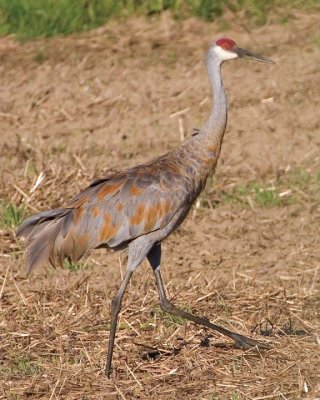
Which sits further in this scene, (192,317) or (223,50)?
(223,50)

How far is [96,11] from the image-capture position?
39.3ft

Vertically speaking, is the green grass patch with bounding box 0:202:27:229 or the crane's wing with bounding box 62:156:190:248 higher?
the crane's wing with bounding box 62:156:190:248

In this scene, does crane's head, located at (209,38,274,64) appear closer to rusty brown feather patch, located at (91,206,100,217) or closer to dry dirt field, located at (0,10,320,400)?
rusty brown feather patch, located at (91,206,100,217)

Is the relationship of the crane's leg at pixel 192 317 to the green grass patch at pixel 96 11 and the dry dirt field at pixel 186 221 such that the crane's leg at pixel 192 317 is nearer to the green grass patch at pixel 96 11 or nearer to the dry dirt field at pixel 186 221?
the dry dirt field at pixel 186 221

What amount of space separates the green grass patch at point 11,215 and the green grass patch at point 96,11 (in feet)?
11.7

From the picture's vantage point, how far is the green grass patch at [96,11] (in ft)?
38.6

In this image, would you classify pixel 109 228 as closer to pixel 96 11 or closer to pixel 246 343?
pixel 246 343

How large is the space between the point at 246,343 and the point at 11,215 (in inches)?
114

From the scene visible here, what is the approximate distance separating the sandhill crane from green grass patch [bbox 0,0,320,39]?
5703 millimetres

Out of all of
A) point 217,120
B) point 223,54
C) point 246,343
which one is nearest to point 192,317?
point 246,343

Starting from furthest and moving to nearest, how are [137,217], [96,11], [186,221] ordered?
[96,11] → [186,221] → [137,217]

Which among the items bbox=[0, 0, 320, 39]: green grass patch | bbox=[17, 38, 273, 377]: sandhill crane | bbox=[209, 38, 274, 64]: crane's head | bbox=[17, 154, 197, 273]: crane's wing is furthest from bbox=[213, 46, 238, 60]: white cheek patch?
bbox=[0, 0, 320, 39]: green grass patch

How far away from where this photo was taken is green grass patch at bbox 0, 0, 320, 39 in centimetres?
1177

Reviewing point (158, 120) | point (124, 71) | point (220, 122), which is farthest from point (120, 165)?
point (220, 122)
